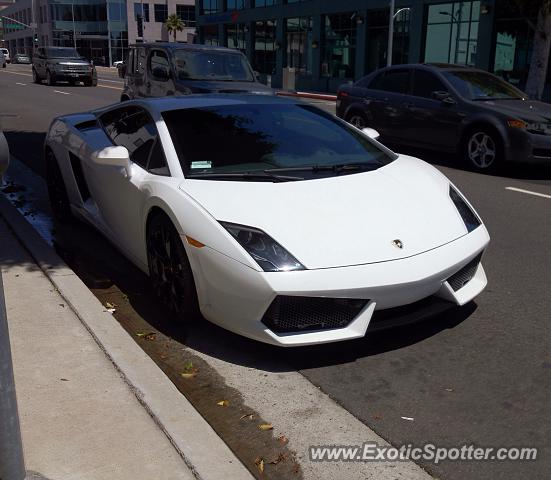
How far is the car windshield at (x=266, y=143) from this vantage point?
418 cm

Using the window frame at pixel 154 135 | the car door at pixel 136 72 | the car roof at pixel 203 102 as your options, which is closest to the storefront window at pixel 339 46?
the car door at pixel 136 72

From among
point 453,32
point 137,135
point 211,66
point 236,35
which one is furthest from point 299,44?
Result: point 137,135

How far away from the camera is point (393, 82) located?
11.0 m

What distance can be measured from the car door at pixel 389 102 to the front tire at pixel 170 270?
7333mm

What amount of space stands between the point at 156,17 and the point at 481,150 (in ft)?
272

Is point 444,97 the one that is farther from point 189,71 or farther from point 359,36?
point 359,36

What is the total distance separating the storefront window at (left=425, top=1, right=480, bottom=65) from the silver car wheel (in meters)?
18.9

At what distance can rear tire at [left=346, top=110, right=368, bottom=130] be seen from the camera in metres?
11.5

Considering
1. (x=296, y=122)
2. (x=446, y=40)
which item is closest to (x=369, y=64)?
(x=446, y=40)

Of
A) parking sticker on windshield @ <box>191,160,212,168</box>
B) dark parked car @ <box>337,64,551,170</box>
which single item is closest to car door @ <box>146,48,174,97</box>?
dark parked car @ <box>337,64,551,170</box>

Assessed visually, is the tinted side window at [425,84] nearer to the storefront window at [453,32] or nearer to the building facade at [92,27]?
the storefront window at [453,32]

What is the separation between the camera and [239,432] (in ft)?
9.74

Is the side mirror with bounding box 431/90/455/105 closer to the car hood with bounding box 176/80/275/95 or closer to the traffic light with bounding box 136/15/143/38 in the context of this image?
the car hood with bounding box 176/80/275/95

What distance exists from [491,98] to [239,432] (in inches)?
326
